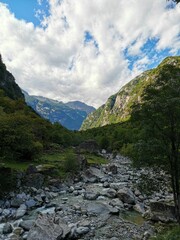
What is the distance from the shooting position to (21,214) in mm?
16422

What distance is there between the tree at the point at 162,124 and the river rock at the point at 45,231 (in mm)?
6722

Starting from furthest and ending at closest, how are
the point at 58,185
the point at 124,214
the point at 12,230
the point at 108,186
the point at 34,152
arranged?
the point at 34,152
the point at 108,186
the point at 58,185
the point at 124,214
the point at 12,230

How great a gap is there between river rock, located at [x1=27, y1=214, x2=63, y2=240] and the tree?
6.72 meters

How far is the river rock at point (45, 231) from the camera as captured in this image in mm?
12188

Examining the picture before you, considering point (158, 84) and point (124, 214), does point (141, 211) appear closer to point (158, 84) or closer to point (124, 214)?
point (124, 214)

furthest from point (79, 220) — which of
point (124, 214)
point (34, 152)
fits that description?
point (34, 152)

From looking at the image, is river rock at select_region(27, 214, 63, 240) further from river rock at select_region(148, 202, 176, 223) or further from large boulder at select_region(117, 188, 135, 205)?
large boulder at select_region(117, 188, 135, 205)

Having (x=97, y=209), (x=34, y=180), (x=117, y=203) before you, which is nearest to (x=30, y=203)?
(x=34, y=180)

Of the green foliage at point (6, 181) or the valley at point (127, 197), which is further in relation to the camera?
the green foliage at point (6, 181)

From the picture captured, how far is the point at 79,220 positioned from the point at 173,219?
6.49 m

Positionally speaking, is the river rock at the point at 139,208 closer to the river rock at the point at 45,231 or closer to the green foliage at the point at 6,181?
the river rock at the point at 45,231

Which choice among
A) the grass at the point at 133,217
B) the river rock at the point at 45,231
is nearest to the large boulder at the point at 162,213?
the grass at the point at 133,217

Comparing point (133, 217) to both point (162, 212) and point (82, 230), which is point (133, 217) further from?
point (82, 230)

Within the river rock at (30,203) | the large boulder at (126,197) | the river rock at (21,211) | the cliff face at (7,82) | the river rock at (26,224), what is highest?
the cliff face at (7,82)
